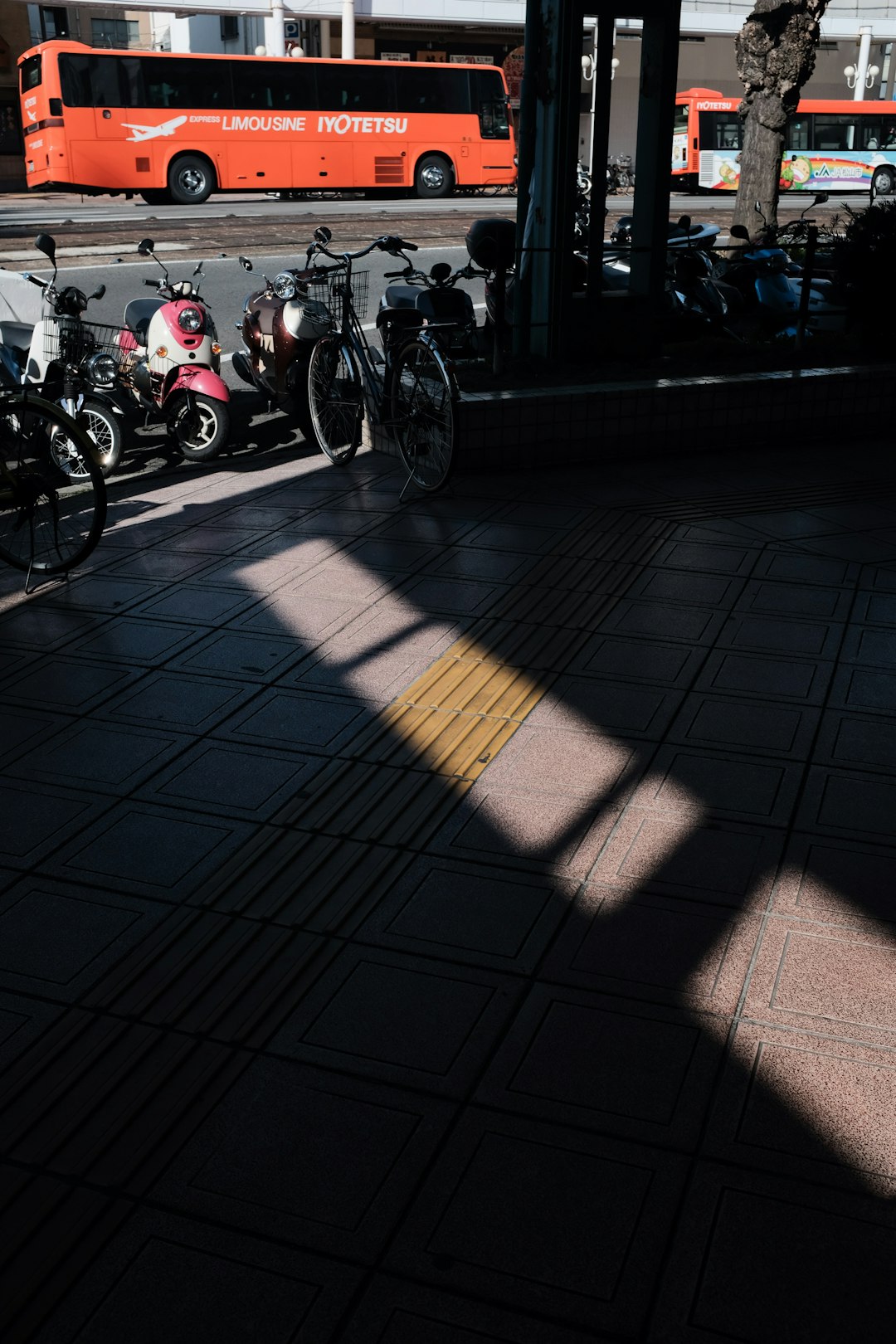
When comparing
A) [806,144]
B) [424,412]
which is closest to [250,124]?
[806,144]

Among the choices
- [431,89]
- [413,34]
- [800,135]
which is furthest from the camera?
[413,34]

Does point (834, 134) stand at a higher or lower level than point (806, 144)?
higher

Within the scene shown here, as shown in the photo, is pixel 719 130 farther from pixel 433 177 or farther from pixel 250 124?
pixel 250 124

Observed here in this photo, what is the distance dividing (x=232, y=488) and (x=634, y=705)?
3.56 m

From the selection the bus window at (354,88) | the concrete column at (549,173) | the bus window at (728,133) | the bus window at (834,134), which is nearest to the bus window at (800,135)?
the bus window at (834,134)

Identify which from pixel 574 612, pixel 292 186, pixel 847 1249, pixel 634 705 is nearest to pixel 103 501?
pixel 574 612

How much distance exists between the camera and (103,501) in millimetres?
5430

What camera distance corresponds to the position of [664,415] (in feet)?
25.0

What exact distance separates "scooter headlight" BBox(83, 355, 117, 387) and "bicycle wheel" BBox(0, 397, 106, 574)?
1629mm

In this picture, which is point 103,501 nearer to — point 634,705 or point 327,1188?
point 634,705

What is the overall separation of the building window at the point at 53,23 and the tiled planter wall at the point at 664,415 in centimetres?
4300

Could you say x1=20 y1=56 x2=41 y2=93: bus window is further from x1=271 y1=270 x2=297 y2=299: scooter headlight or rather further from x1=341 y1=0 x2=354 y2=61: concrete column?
x1=271 y1=270 x2=297 y2=299: scooter headlight

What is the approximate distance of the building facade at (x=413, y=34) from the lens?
134 ft

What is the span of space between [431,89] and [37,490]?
25.6m
